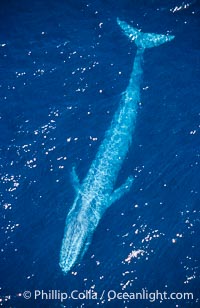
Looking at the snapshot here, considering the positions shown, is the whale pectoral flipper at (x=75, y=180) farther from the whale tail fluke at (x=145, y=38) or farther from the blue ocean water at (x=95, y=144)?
the whale tail fluke at (x=145, y=38)

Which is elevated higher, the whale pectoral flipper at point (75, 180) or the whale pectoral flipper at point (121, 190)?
the whale pectoral flipper at point (75, 180)

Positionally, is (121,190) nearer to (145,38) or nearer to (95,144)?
(95,144)

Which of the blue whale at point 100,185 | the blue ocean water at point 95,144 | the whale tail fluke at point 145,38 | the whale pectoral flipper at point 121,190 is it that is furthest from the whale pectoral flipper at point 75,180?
the whale tail fluke at point 145,38

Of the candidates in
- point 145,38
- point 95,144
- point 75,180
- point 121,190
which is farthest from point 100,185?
point 145,38

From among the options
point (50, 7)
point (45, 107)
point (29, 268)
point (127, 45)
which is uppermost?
point (50, 7)

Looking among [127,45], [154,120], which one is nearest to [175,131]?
[154,120]

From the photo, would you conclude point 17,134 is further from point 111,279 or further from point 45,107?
point 111,279
